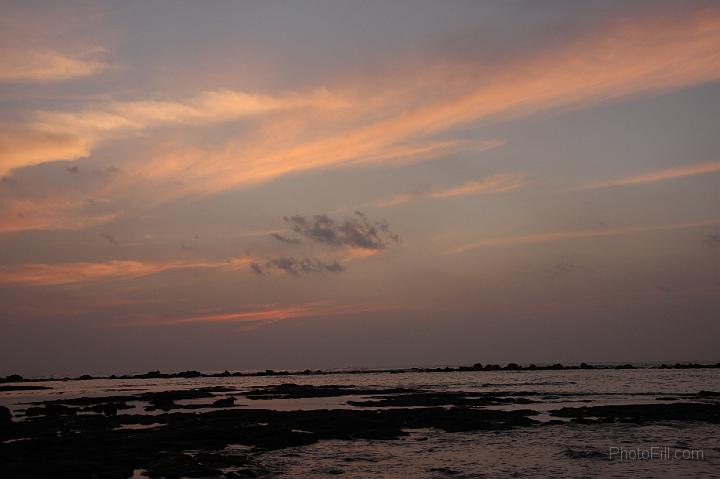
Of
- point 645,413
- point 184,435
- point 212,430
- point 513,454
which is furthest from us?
point 645,413

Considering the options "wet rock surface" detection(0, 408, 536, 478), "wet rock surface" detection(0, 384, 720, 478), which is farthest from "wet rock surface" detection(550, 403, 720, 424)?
"wet rock surface" detection(0, 408, 536, 478)

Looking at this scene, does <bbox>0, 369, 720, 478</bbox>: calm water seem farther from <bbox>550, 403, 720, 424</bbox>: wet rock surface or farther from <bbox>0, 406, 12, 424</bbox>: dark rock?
<bbox>0, 406, 12, 424</bbox>: dark rock

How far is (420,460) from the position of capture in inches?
1246

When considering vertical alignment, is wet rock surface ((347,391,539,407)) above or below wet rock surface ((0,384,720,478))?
A: below

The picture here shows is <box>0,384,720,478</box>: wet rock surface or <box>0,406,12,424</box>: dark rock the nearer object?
<box>0,384,720,478</box>: wet rock surface

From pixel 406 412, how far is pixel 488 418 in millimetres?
7082

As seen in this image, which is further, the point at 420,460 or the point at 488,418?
the point at 488,418

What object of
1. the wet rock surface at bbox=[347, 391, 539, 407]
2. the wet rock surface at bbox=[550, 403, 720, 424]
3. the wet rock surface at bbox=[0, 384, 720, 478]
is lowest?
the wet rock surface at bbox=[347, 391, 539, 407]

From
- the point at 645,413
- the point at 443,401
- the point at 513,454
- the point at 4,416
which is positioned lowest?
the point at 443,401

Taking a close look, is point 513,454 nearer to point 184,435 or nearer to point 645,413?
point 184,435

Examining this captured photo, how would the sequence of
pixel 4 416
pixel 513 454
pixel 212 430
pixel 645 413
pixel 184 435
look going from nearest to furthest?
pixel 513 454
pixel 184 435
pixel 212 430
pixel 4 416
pixel 645 413

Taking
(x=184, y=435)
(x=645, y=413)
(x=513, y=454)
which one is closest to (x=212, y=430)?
(x=184, y=435)

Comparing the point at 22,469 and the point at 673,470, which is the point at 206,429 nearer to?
the point at 22,469

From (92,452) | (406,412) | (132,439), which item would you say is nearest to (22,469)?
(92,452)
